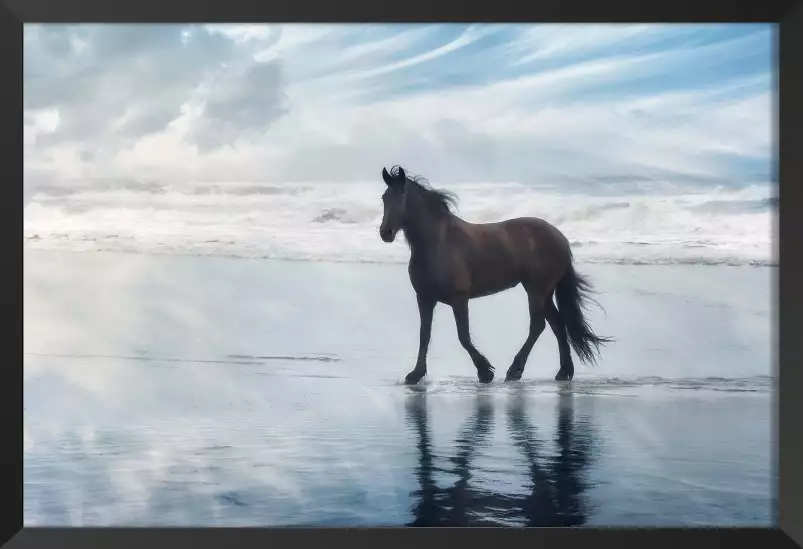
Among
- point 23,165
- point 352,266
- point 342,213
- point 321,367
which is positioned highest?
point 23,165

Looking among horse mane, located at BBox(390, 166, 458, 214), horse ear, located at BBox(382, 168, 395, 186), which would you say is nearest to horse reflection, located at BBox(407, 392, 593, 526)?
horse mane, located at BBox(390, 166, 458, 214)

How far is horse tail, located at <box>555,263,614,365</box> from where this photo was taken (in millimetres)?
3428

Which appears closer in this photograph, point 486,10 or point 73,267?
point 486,10

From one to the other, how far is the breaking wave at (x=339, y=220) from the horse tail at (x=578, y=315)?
11 centimetres

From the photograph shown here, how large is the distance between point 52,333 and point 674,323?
8.83 ft

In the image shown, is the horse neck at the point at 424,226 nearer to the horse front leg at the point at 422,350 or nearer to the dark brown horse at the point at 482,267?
the dark brown horse at the point at 482,267

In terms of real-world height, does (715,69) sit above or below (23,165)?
above

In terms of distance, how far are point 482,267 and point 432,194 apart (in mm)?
384

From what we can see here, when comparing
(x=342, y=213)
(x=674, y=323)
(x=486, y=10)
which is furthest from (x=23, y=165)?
(x=674, y=323)

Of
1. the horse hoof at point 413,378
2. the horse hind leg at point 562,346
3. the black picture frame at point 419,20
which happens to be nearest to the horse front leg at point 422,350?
the horse hoof at point 413,378

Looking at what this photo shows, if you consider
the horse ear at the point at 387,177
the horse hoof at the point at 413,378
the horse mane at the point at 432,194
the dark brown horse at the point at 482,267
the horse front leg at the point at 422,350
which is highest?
the horse ear at the point at 387,177

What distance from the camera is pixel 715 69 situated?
3.43 metres

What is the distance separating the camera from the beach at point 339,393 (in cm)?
332

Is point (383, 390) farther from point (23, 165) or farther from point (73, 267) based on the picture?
point (23, 165)
